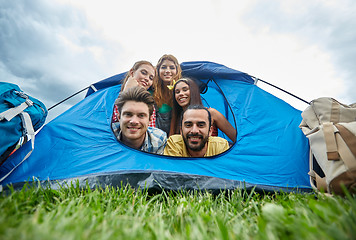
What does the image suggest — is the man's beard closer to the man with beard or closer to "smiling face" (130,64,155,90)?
the man with beard

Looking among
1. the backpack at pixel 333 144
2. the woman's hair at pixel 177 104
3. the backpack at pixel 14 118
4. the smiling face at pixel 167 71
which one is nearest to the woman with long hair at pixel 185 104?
the woman's hair at pixel 177 104

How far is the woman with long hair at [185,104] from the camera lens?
1.63 metres

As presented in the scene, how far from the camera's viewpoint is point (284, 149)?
1.24 metres

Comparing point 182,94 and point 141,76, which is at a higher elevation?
point 141,76

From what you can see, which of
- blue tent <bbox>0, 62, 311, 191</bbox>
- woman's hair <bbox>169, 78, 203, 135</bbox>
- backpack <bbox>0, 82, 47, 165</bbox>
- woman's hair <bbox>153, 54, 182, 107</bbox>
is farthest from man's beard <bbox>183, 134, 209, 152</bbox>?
backpack <bbox>0, 82, 47, 165</bbox>

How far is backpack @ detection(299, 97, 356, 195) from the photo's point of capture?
2.40 feet

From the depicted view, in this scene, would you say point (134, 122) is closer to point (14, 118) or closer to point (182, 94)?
point (182, 94)

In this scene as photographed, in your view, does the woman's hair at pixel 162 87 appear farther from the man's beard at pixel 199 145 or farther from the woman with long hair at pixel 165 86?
the man's beard at pixel 199 145

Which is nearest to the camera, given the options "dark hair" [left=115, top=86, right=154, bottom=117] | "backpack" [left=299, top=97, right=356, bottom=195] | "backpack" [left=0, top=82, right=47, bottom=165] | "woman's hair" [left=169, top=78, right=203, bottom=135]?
"backpack" [left=299, top=97, right=356, bottom=195]

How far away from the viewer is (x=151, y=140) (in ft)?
4.46

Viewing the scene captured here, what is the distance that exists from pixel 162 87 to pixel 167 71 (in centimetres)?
18

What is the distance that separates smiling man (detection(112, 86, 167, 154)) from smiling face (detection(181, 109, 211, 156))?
20 centimetres

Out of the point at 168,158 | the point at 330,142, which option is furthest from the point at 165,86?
the point at 330,142

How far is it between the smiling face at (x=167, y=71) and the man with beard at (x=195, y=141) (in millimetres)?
504
